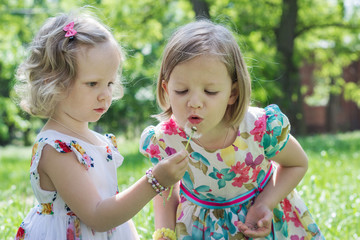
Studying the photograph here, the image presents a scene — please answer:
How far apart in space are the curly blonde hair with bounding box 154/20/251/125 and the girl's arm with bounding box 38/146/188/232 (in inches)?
18.7

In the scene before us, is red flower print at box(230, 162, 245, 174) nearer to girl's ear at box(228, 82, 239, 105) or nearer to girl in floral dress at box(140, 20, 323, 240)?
girl in floral dress at box(140, 20, 323, 240)

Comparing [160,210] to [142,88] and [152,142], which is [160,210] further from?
[142,88]

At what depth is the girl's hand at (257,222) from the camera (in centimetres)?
197

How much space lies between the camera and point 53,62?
72.9 inches

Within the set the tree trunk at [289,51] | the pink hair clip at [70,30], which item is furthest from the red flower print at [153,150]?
the tree trunk at [289,51]

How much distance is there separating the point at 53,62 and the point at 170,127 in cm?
63

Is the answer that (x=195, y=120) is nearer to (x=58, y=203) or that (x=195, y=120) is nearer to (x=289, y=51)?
(x=58, y=203)

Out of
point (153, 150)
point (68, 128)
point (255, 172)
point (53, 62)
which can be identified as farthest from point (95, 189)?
point (255, 172)

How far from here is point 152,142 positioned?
2.17m

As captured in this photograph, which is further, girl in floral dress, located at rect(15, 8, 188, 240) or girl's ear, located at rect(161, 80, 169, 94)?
girl's ear, located at rect(161, 80, 169, 94)

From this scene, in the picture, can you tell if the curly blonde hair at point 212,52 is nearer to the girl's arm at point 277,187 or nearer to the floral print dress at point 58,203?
the girl's arm at point 277,187

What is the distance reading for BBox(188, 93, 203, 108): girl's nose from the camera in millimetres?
1857

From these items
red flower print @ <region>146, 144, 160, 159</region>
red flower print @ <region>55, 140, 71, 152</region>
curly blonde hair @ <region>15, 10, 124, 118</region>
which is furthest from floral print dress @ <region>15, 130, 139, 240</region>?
red flower print @ <region>146, 144, 160, 159</region>

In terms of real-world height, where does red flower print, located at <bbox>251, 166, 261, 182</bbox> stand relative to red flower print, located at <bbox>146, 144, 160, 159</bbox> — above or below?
below
